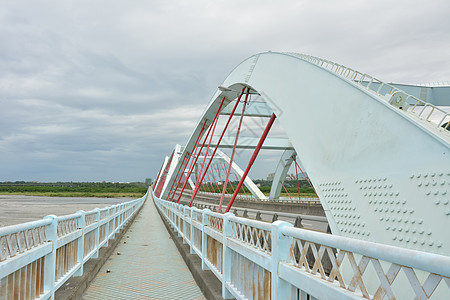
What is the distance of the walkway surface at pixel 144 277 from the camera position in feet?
20.4

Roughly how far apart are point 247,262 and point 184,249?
561 cm

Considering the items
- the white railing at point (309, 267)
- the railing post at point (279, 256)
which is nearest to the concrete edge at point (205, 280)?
the white railing at point (309, 267)

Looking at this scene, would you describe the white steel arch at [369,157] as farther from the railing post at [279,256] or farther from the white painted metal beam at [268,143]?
the white painted metal beam at [268,143]

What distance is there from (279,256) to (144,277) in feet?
16.0

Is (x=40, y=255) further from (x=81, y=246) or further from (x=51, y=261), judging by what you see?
(x=81, y=246)

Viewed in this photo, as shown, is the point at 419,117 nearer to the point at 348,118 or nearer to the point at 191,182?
the point at 348,118

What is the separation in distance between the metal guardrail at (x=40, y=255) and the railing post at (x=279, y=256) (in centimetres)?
220

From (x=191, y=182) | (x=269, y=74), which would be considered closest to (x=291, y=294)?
(x=269, y=74)

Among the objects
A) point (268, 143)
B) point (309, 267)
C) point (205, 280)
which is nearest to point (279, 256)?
point (309, 267)

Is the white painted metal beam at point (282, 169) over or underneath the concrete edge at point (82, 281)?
over

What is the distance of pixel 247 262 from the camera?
14.4 ft

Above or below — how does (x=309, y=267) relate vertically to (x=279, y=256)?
below

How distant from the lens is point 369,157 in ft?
20.1

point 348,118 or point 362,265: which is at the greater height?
point 348,118
